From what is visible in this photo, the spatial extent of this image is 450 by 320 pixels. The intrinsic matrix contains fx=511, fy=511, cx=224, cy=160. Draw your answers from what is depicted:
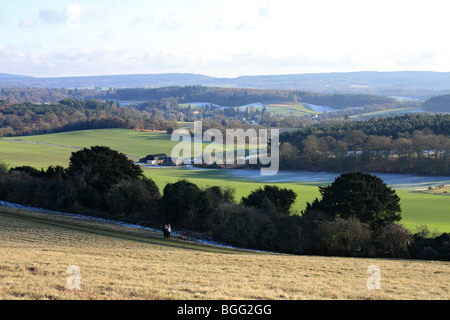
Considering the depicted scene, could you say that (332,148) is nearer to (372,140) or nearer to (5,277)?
(372,140)

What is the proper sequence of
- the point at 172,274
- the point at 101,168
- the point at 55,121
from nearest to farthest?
1. the point at 172,274
2. the point at 101,168
3. the point at 55,121

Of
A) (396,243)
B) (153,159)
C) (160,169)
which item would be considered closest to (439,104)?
(153,159)

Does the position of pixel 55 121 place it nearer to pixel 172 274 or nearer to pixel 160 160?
pixel 160 160

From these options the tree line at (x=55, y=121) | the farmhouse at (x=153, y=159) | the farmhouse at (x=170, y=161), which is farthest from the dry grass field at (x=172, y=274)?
the tree line at (x=55, y=121)

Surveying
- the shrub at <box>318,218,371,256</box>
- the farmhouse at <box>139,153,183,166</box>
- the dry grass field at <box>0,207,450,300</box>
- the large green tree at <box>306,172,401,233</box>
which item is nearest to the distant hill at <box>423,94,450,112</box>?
the farmhouse at <box>139,153,183,166</box>

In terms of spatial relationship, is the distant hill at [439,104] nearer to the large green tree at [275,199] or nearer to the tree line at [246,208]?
the large green tree at [275,199]

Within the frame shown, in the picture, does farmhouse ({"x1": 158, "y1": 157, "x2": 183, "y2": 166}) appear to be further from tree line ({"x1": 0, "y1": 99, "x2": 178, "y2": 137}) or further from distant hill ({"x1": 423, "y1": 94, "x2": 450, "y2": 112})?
distant hill ({"x1": 423, "y1": 94, "x2": 450, "y2": 112})
